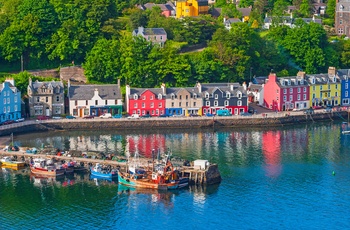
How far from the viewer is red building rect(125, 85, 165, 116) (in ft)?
297

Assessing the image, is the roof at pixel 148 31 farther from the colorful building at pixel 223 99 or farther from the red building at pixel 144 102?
the red building at pixel 144 102

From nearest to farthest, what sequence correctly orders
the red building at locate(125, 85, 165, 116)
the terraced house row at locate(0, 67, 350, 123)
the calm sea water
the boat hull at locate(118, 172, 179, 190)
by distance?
1. the calm sea water
2. the boat hull at locate(118, 172, 179, 190)
3. the terraced house row at locate(0, 67, 350, 123)
4. the red building at locate(125, 85, 165, 116)

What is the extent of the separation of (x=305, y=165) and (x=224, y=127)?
665 inches

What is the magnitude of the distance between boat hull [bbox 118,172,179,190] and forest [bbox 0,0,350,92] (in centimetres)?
2821

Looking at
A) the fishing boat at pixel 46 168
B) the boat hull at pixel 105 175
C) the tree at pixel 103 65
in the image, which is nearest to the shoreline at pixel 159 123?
the tree at pixel 103 65

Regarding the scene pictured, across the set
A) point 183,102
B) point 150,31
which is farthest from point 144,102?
point 150,31

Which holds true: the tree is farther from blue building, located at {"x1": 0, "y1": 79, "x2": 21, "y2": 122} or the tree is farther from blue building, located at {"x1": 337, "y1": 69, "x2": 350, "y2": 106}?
blue building, located at {"x1": 337, "y1": 69, "x2": 350, "y2": 106}

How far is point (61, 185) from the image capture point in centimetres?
6819

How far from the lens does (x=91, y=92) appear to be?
90.2m

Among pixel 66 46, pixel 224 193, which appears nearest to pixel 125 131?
pixel 66 46

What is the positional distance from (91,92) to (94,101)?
3.25 ft

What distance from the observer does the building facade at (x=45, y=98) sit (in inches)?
3524

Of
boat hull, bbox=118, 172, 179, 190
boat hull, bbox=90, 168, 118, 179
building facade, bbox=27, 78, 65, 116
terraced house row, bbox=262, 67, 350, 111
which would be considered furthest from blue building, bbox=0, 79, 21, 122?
terraced house row, bbox=262, 67, 350, 111

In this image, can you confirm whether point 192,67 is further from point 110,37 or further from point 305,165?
point 305,165
